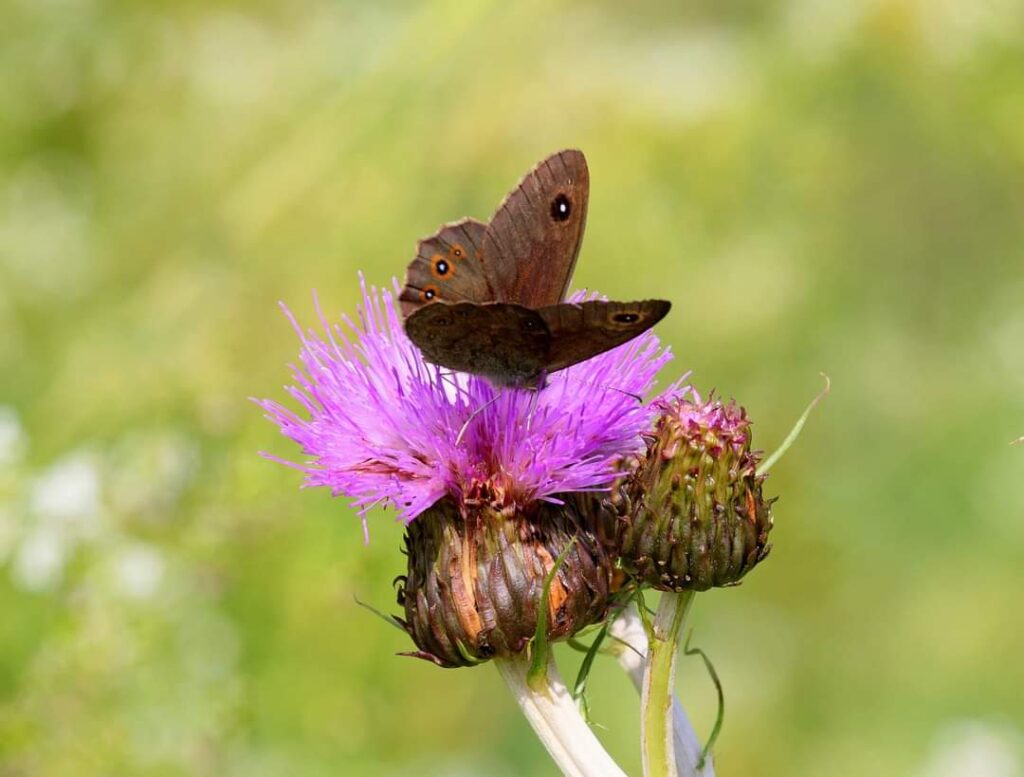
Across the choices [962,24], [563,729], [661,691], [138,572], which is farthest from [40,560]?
[962,24]

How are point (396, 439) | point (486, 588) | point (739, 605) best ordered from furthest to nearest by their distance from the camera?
point (739, 605), point (396, 439), point (486, 588)

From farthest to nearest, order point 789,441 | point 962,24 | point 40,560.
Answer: point 962,24 < point 40,560 < point 789,441

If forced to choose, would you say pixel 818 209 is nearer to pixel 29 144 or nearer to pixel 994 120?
pixel 994 120

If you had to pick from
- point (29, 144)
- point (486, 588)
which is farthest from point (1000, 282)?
point (29, 144)

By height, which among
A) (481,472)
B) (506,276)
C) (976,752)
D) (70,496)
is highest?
(70,496)

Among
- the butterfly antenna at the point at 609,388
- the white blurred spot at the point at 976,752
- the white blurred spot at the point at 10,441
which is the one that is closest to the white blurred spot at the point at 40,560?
the white blurred spot at the point at 10,441

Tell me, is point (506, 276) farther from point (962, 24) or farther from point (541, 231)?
point (962, 24)
